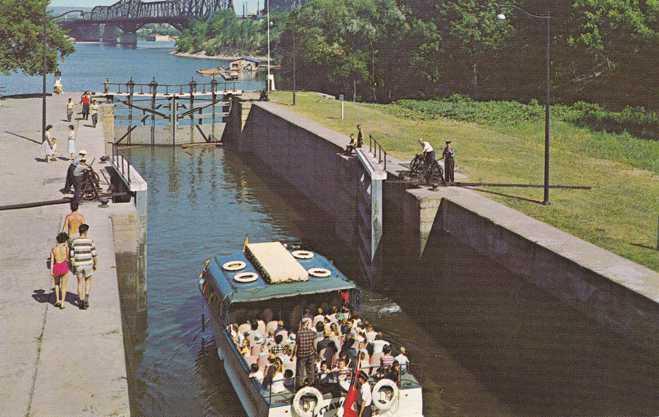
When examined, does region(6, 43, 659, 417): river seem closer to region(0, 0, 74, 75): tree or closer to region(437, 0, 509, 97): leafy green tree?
region(0, 0, 74, 75): tree

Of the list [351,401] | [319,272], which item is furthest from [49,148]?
[351,401]

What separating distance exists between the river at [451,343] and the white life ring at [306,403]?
4020 millimetres

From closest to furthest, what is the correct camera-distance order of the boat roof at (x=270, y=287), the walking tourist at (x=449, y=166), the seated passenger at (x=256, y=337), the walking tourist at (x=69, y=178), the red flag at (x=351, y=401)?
the red flag at (x=351, y=401) < the seated passenger at (x=256, y=337) < the boat roof at (x=270, y=287) < the walking tourist at (x=69, y=178) < the walking tourist at (x=449, y=166)

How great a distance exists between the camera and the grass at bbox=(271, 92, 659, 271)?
24125 millimetres

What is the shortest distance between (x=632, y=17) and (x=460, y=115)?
1349cm

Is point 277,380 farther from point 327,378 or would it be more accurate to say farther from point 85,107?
point 85,107

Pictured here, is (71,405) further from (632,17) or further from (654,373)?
(632,17)

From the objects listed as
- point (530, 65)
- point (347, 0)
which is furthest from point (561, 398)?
point (347, 0)

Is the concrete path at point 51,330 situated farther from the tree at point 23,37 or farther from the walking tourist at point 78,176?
the tree at point 23,37

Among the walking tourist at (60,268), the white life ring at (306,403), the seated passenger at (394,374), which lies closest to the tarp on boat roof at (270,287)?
the seated passenger at (394,374)

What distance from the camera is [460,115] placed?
53625 mm

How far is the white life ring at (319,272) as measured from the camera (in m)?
20.3

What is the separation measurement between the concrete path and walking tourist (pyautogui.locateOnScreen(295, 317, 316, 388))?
332 centimetres

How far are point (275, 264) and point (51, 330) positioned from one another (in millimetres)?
6322
